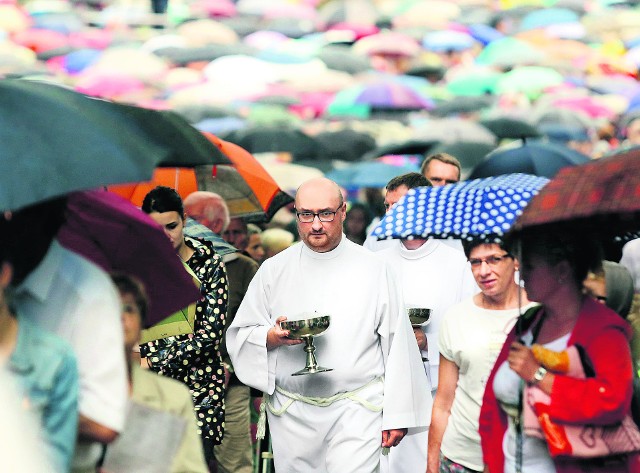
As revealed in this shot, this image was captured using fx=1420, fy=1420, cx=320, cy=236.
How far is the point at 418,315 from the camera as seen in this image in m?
8.17

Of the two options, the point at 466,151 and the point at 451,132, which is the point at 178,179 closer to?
the point at 466,151

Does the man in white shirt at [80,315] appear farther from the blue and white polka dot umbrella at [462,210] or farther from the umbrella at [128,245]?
the blue and white polka dot umbrella at [462,210]

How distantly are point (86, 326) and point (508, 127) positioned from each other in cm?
1901

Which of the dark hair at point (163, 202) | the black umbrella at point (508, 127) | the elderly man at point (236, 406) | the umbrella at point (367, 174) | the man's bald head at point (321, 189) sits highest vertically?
the man's bald head at point (321, 189)

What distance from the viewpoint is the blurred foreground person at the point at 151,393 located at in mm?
4738

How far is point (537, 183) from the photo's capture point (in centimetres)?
627

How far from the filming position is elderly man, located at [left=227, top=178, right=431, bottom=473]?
7.66m

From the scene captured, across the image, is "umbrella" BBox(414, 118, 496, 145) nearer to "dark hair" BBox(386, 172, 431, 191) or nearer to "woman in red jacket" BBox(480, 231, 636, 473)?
"dark hair" BBox(386, 172, 431, 191)

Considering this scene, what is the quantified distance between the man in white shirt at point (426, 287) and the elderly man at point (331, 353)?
45 centimetres

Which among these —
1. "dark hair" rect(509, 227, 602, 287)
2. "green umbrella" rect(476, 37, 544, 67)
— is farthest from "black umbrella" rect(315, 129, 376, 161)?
"dark hair" rect(509, 227, 602, 287)

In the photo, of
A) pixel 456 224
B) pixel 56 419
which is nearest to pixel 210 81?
pixel 456 224

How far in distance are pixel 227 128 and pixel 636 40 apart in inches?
665

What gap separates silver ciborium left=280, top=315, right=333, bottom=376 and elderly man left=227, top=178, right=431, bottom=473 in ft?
0.21

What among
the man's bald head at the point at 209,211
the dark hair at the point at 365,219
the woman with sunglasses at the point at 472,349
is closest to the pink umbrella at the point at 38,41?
the dark hair at the point at 365,219
